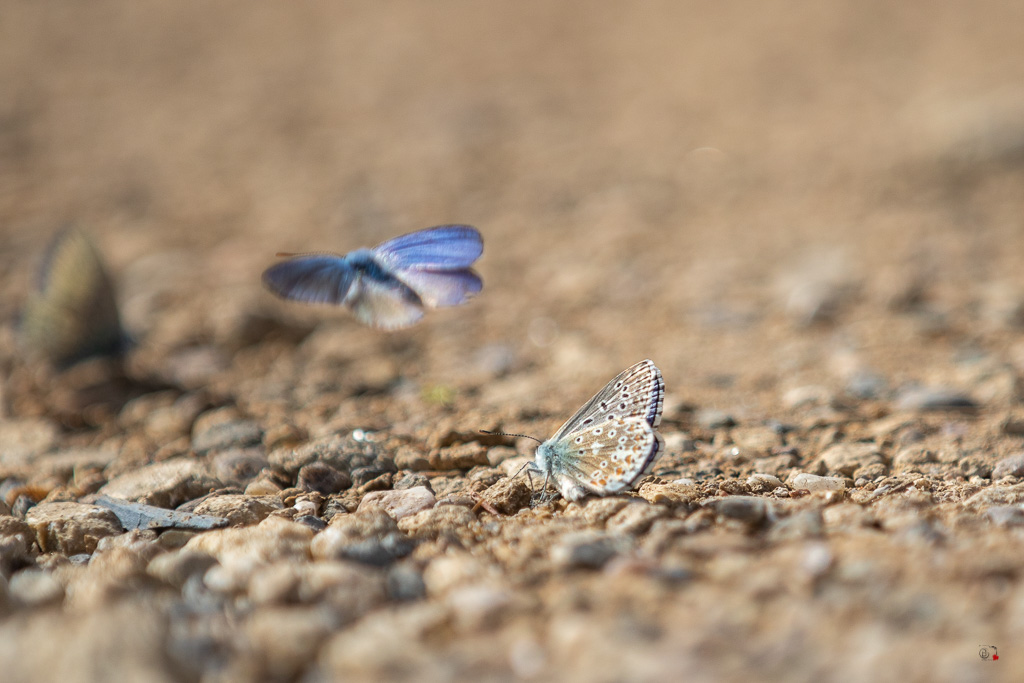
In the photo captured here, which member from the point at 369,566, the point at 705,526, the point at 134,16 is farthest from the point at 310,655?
the point at 134,16

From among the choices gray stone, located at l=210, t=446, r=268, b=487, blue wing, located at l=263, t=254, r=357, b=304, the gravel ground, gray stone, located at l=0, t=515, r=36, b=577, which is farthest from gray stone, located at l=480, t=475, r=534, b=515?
gray stone, located at l=0, t=515, r=36, b=577

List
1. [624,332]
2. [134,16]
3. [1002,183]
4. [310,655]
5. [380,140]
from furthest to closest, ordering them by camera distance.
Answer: [134,16], [380,140], [1002,183], [624,332], [310,655]

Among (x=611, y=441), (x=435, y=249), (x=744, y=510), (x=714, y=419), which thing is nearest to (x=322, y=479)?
(x=435, y=249)

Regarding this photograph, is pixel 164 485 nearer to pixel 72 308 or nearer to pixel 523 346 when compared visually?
pixel 72 308

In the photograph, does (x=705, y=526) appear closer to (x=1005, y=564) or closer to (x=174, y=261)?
(x=1005, y=564)

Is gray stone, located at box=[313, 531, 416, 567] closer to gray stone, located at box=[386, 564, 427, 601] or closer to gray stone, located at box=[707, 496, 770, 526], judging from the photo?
gray stone, located at box=[386, 564, 427, 601]

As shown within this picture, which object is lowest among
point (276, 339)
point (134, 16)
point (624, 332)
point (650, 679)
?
point (650, 679)

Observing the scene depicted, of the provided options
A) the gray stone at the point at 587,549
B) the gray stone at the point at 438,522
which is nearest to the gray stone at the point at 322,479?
the gray stone at the point at 438,522
